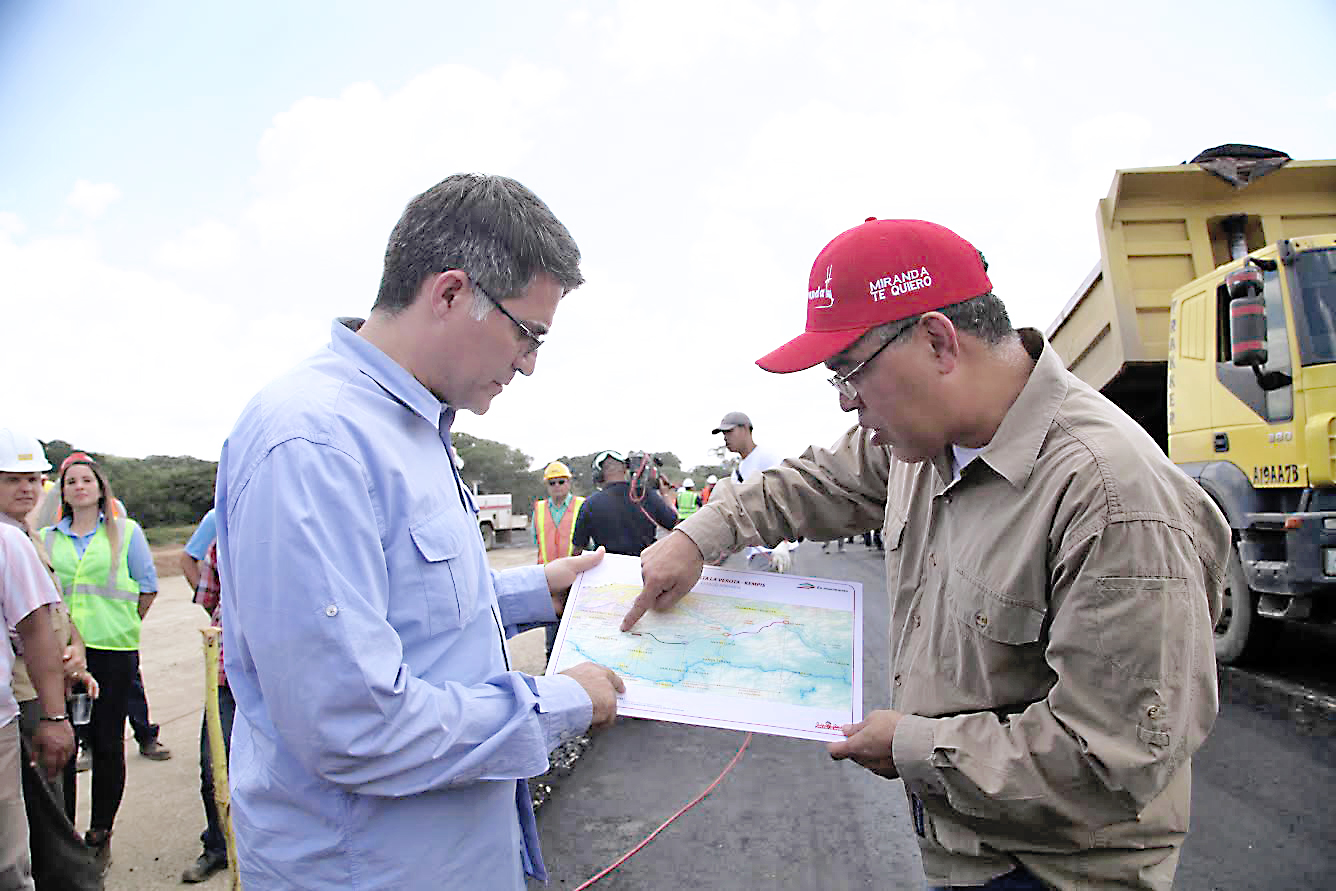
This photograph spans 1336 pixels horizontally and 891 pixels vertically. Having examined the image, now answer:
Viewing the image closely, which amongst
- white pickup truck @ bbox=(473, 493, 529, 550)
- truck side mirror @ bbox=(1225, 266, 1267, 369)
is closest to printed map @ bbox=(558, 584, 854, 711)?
truck side mirror @ bbox=(1225, 266, 1267, 369)

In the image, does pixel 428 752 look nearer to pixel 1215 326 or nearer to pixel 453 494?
pixel 453 494

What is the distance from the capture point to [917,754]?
1.49 m

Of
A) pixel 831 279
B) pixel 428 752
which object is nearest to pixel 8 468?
pixel 428 752

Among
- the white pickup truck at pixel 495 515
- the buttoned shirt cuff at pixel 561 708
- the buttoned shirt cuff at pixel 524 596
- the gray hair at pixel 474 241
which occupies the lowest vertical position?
the white pickup truck at pixel 495 515

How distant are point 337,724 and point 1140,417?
26.6 feet

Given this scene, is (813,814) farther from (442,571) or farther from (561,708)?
(442,571)

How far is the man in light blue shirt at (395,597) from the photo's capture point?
1193mm

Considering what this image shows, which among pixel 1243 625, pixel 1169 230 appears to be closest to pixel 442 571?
pixel 1243 625

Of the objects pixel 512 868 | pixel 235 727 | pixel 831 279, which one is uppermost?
pixel 831 279

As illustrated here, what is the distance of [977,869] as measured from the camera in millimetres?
1543

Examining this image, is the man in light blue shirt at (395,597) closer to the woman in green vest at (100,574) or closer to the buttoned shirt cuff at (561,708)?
the buttoned shirt cuff at (561,708)

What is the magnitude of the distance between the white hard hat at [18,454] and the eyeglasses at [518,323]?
3.17 metres

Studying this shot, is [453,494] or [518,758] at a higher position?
[453,494]

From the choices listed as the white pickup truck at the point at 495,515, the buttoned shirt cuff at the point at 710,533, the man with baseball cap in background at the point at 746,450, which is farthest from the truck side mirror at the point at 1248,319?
the white pickup truck at the point at 495,515
